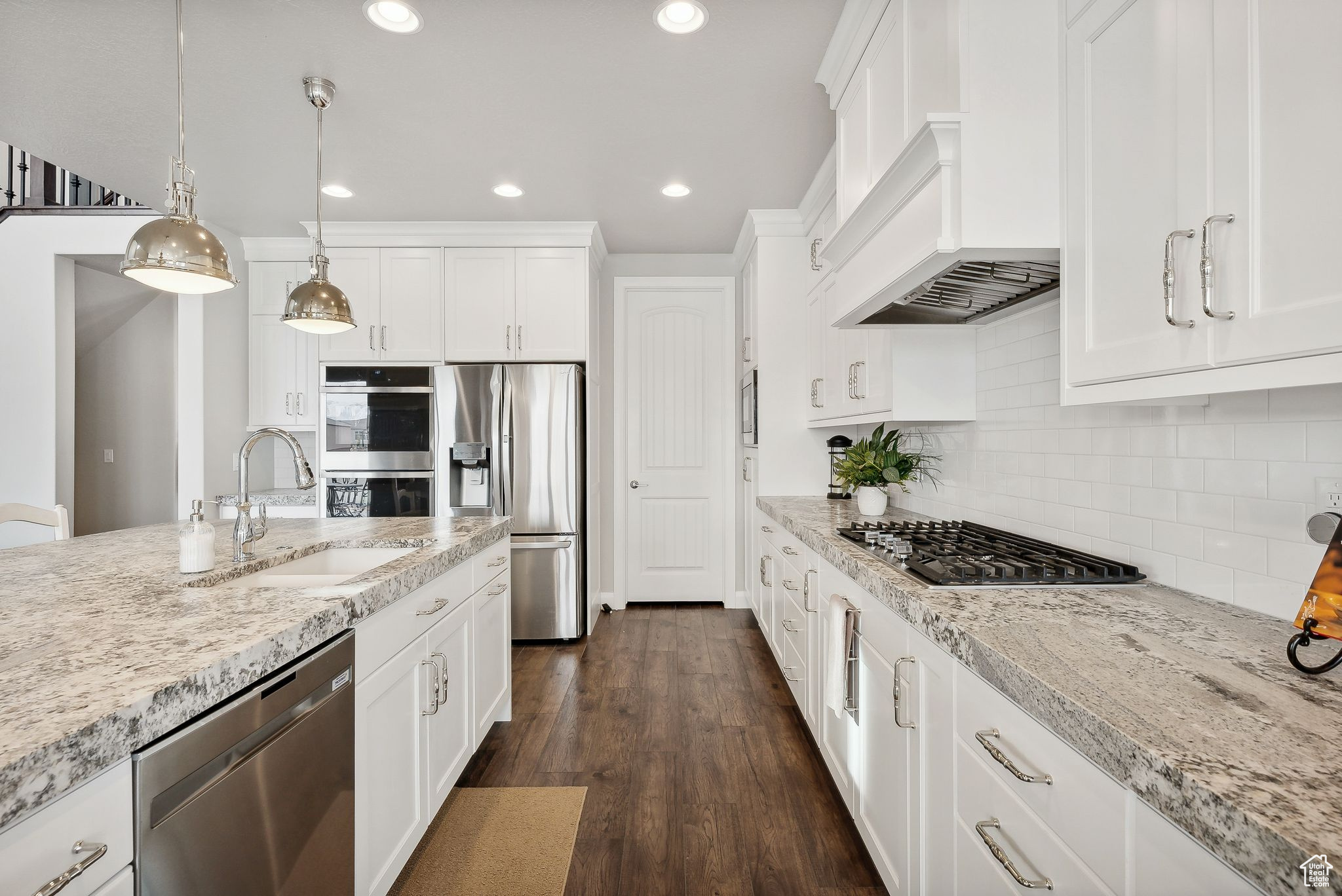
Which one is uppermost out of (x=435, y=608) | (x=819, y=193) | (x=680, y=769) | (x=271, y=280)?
(x=819, y=193)

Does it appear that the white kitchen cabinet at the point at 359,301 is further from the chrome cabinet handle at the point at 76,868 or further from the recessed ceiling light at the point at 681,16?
the chrome cabinet handle at the point at 76,868

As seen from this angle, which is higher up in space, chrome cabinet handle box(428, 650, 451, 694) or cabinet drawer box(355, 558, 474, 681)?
cabinet drawer box(355, 558, 474, 681)

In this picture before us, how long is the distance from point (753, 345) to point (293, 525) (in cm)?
266

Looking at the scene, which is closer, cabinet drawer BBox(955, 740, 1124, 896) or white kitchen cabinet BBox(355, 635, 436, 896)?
cabinet drawer BBox(955, 740, 1124, 896)

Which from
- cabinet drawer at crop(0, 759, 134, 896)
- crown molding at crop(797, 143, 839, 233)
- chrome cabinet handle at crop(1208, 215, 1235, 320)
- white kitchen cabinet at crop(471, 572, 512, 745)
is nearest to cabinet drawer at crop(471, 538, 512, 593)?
white kitchen cabinet at crop(471, 572, 512, 745)

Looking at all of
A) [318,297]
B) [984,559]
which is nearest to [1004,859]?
[984,559]

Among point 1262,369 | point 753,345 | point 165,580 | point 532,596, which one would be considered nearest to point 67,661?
point 165,580

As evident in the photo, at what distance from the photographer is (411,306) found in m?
3.89

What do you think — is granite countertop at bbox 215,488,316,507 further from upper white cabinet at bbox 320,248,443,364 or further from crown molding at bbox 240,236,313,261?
crown molding at bbox 240,236,313,261

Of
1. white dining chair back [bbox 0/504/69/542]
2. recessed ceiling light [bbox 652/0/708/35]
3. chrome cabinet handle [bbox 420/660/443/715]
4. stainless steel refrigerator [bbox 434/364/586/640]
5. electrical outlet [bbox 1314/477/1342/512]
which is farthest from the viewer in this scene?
stainless steel refrigerator [bbox 434/364/586/640]

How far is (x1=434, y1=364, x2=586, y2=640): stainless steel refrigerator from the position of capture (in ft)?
12.3

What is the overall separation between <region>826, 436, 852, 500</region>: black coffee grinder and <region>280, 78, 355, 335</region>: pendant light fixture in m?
2.48

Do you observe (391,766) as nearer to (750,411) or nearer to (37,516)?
(37,516)

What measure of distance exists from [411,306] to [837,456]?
2.80 meters
